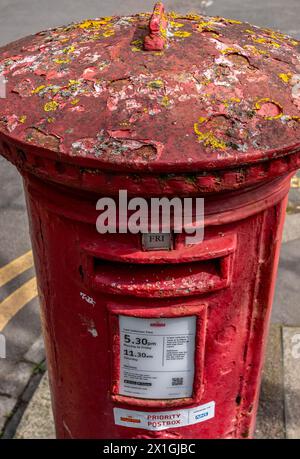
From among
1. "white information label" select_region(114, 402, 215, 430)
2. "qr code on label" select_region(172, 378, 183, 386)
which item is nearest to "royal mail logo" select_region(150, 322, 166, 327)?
"qr code on label" select_region(172, 378, 183, 386)

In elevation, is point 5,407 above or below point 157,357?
below

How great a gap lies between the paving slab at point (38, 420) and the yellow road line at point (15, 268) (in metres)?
1.12

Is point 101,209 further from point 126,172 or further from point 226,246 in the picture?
point 226,246

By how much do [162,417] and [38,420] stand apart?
1097 mm

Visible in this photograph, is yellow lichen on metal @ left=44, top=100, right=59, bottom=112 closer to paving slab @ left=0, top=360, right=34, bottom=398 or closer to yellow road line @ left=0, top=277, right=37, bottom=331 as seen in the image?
paving slab @ left=0, top=360, right=34, bottom=398

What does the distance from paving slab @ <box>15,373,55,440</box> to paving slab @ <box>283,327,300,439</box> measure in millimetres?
1097

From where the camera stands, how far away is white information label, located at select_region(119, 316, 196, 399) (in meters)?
1.47

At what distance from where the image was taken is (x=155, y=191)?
1156mm

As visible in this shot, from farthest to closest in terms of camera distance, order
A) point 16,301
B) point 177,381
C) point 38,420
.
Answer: point 16,301 → point 38,420 → point 177,381

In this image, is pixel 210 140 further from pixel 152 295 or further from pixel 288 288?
pixel 288 288

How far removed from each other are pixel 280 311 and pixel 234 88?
229cm

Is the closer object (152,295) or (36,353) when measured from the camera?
(152,295)

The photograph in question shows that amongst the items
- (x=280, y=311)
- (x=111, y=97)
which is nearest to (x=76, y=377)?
(x=111, y=97)

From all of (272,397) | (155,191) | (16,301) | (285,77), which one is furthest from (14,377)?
(285,77)
